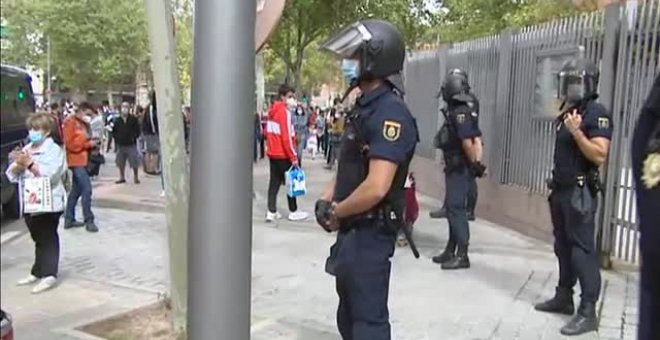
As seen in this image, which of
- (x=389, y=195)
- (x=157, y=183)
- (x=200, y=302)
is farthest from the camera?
(x=157, y=183)

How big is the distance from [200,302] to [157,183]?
1074cm

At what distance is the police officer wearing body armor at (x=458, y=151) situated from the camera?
19.2 ft

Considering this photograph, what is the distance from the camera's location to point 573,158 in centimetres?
436

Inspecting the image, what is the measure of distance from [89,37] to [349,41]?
1.29m

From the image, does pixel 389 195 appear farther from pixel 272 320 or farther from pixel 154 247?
pixel 154 247

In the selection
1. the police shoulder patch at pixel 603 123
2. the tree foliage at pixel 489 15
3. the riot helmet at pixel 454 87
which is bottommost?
the police shoulder patch at pixel 603 123

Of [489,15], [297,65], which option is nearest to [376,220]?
[489,15]

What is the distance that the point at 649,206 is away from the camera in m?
1.72

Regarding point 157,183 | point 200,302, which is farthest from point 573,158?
point 157,183

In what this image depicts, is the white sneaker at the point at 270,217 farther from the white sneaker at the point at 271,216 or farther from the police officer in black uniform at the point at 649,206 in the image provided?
the police officer in black uniform at the point at 649,206

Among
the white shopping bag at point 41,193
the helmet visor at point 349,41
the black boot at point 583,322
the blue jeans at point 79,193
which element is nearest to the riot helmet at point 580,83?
the black boot at point 583,322

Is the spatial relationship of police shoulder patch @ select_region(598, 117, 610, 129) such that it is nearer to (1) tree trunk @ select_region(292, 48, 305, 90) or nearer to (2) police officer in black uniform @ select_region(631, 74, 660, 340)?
(2) police officer in black uniform @ select_region(631, 74, 660, 340)

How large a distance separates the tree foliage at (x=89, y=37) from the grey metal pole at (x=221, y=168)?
0.66m

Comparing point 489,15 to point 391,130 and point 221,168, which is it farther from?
point 221,168
